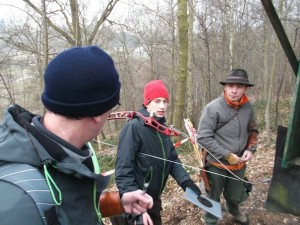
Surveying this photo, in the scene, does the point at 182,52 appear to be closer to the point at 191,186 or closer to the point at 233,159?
the point at 233,159

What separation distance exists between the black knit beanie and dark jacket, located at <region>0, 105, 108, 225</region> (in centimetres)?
13

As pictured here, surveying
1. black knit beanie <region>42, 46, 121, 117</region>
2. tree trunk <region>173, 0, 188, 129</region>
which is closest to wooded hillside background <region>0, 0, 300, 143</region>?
tree trunk <region>173, 0, 188, 129</region>

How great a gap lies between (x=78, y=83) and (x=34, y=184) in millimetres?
424

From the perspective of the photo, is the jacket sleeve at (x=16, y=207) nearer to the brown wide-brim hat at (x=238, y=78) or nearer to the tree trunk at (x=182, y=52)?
the brown wide-brim hat at (x=238, y=78)

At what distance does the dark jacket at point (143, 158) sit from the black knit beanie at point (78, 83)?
154 cm

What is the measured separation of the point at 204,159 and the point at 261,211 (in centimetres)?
142

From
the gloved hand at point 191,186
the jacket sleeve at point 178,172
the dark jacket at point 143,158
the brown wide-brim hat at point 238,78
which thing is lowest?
the gloved hand at point 191,186

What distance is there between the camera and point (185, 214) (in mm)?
4641

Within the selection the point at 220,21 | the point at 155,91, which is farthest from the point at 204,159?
the point at 220,21

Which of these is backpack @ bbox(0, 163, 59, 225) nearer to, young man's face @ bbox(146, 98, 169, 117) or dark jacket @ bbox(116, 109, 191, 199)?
dark jacket @ bbox(116, 109, 191, 199)

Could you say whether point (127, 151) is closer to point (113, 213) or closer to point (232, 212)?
point (113, 213)

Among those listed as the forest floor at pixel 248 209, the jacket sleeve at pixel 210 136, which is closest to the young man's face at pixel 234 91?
the jacket sleeve at pixel 210 136

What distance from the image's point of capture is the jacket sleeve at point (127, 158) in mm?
2697

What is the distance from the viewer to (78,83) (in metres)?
1.20
